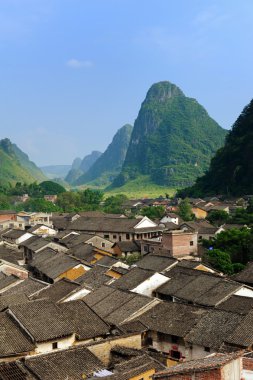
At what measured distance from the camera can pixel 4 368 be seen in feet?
46.4

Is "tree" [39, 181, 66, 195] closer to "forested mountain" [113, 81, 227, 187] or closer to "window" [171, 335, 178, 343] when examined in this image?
"forested mountain" [113, 81, 227, 187]

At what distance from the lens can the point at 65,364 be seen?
15.1m

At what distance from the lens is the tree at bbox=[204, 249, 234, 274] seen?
3347cm

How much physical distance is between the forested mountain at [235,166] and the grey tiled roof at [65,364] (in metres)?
70.5

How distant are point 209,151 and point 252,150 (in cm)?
9078

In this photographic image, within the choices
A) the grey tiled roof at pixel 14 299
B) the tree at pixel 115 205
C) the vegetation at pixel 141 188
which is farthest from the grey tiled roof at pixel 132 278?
the vegetation at pixel 141 188

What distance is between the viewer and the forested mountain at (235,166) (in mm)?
85125

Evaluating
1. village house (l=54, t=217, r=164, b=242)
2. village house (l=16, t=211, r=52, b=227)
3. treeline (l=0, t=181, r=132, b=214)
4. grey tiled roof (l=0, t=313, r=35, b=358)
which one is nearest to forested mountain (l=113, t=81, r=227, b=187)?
treeline (l=0, t=181, r=132, b=214)

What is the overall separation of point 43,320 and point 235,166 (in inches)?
2908

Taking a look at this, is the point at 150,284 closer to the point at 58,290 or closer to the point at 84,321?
the point at 58,290

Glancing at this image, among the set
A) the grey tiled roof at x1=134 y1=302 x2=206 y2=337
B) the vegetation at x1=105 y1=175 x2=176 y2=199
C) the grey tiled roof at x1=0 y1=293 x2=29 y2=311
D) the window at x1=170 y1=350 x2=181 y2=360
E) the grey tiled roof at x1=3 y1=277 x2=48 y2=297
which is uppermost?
the vegetation at x1=105 y1=175 x2=176 y2=199

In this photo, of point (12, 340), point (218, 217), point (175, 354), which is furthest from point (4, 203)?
point (12, 340)

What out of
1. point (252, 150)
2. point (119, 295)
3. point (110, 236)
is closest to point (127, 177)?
point (252, 150)

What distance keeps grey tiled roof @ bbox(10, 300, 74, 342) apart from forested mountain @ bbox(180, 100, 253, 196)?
68.2 m
